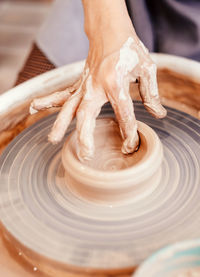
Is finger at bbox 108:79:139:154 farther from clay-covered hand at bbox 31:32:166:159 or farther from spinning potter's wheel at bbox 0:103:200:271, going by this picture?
spinning potter's wheel at bbox 0:103:200:271

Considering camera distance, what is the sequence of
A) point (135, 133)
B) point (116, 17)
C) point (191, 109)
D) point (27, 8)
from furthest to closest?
point (27, 8)
point (191, 109)
point (116, 17)
point (135, 133)

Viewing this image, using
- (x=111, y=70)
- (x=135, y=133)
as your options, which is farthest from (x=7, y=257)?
(x=111, y=70)

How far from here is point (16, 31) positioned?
12.5 feet

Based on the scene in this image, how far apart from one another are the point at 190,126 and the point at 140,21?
1.71ft

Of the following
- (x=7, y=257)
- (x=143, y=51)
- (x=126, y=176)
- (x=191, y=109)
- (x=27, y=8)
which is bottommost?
(x=27, y=8)

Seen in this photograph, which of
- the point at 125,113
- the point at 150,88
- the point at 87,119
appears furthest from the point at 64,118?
the point at 150,88

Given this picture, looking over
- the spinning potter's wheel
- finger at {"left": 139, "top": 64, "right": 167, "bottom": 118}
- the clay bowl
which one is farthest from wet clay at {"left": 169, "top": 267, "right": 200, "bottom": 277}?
finger at {"left": 139, "top": 64, "right": 167, "bottom": 118}

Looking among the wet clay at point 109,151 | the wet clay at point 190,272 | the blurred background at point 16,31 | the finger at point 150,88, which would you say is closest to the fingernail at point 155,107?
the finger at point 150,88

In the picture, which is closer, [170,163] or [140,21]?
[170,163]

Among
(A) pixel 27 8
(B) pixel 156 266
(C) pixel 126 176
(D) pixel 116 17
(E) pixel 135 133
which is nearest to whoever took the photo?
(B) pixel 156 266

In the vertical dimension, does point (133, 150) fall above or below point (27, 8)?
above

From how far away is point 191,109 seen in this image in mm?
1372

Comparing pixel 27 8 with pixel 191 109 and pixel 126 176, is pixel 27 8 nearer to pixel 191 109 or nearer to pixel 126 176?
pixel 191 109

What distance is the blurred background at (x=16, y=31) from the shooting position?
3.18 metres
